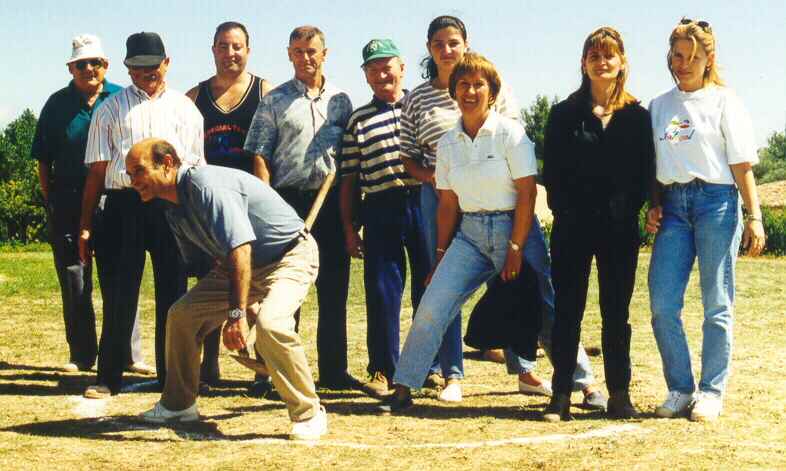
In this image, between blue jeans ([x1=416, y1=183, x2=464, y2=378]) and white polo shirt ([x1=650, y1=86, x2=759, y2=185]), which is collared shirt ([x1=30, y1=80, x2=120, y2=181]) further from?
white polo shirt ([x1=650, y1=86, x2=759, y2=185])

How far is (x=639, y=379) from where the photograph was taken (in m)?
8.51

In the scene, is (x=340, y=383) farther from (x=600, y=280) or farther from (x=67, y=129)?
(x=67, y=129)

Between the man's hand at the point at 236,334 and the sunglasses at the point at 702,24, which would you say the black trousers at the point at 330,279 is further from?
the sunglasses at the point at 702,24

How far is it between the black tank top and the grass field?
1.70 metres

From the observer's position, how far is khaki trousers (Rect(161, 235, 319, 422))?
6.31 m

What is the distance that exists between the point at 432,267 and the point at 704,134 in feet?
6.59

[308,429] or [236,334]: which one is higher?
[236,334]

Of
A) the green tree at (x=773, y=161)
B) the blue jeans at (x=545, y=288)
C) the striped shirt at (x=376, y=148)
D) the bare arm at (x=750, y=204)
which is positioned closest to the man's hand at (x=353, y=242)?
the striped shirt at (x=376, y=148)

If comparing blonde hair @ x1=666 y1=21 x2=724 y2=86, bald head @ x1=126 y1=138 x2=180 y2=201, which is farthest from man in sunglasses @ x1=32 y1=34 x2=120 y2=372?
blonde hair @ x1=666 y1=21 x2=724 y2=86

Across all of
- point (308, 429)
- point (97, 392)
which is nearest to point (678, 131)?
point (308, 429)

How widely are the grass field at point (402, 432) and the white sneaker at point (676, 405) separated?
0.32 feet

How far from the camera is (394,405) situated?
7188 mm

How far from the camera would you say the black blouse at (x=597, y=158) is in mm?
6551

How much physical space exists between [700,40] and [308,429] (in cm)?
324
